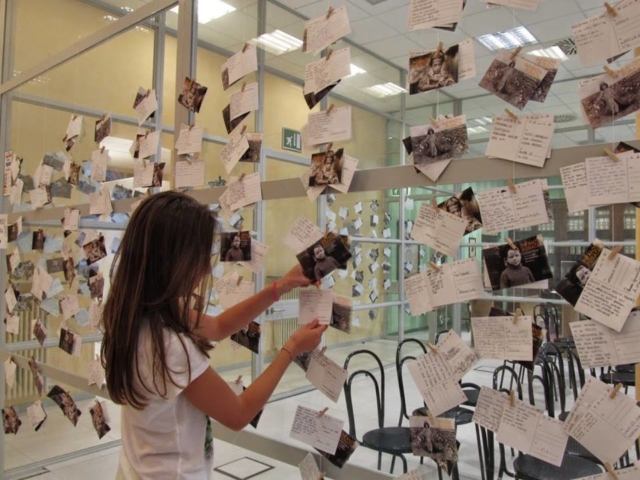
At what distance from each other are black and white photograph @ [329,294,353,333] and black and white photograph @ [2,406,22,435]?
2146mm

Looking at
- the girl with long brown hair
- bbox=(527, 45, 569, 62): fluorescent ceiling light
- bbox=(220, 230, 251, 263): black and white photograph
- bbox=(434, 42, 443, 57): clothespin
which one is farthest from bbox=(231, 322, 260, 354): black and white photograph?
bbox=(527, 45, 569, 62): fluorescent ceiling light

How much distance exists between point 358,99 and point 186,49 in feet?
2.96

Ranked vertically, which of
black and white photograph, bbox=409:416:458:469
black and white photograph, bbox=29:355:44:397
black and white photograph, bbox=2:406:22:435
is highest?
black and white photograph, bbox=409:416:458:469

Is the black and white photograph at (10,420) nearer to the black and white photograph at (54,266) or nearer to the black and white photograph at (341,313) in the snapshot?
the black and white photograph at (54,266)

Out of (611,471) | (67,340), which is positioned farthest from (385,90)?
(67,340)

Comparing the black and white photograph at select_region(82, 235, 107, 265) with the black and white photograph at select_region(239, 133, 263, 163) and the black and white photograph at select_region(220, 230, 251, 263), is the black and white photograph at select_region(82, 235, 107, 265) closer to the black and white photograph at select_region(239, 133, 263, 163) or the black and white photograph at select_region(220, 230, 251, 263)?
the black and white photograph at select_region(220, 230, 251, 263)

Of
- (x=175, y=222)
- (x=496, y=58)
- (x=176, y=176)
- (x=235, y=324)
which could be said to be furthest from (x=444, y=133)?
(x=176, y=176)

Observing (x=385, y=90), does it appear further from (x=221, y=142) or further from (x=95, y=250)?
(x=221, y=142)

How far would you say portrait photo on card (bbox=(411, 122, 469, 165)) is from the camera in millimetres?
996

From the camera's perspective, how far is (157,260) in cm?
108

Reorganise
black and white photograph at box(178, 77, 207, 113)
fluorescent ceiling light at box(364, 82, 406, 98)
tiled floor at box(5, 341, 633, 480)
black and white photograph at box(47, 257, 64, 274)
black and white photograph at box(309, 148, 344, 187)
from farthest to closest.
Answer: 1. tiled floor at box(5, 341, 633, 480)
2. black and white photograph at box(47, 257, 64, 274)
3. fluorescent ceiling light at box(364, 82, 406, 98)
4. black and white photograph at box(178, 77, 207, 113)
5. black and white photograph at box(309, 148, 344, 187)

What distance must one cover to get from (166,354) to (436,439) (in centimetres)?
58

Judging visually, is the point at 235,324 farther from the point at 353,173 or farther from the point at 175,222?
the point at 353,173

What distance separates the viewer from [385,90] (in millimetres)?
1940
